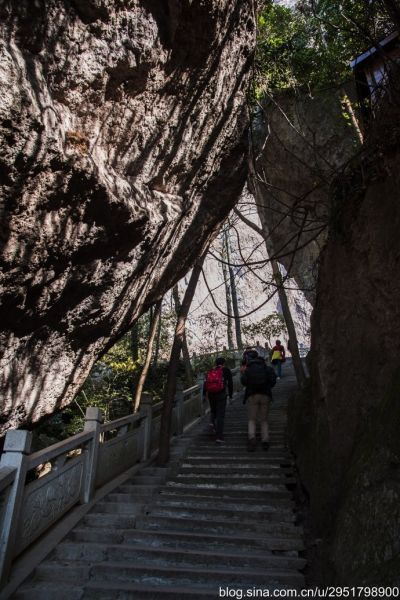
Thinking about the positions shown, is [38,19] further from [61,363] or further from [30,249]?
[61,363]

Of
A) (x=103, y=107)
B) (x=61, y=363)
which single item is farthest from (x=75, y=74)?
(x=61, y=363)

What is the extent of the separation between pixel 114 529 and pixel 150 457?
2800 millimetres

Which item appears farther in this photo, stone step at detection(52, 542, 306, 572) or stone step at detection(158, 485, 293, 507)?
stone step at detection(158, 485, 293, 507)

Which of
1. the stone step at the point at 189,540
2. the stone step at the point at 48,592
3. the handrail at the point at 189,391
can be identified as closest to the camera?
the stone step at the point at 48,592

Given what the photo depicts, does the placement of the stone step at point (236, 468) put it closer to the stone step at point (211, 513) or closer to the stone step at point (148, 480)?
the stone step at point (148, 480)

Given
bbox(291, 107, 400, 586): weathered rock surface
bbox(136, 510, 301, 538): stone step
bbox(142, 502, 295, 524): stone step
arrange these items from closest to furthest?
bbox(291, 107, 400, 586): weathered rock surface < bbox(136, 510, 301, 538): stone step < bbox(142, 502, 295, 524): stone step

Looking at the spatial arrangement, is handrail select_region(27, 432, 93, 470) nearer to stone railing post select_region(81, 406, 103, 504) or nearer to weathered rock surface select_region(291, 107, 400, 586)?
stone railing post select_region(81, 406, 103, 504)

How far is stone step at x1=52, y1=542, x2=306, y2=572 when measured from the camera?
14.2ft

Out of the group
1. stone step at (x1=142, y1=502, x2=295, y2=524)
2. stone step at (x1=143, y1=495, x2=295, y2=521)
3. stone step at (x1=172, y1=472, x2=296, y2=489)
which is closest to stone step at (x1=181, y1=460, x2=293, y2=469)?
stone step at (x1=172, y1=472, x2=296, y2=489)

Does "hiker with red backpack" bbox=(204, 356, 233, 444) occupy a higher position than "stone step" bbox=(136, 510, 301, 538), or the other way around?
"hiker with red backpack" bbox=(204, 356, 233, 444)

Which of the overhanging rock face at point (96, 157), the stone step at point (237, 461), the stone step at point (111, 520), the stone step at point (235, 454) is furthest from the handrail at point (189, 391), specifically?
the stone step at point (111, 520)

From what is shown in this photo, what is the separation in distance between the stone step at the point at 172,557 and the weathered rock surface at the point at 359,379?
583 millimetres

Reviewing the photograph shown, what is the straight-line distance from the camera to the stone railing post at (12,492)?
12.9ft

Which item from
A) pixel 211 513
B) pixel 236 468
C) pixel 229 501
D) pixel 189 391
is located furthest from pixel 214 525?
pixel 189 391
